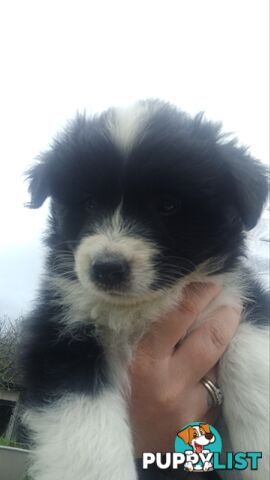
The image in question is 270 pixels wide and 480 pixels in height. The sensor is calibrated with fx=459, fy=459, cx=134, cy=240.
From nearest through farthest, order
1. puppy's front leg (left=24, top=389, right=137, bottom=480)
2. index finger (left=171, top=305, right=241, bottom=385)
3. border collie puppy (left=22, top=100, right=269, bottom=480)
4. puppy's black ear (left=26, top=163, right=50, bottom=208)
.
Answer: puppy's front leg (left=24, top=389, right=137, bottom=480)
border collie puppy (left=22, top=100, right=269, bottom=480)
index finger (left=171, top=305, right=241, bottom=385)
puppy's black ear (left=26, top=163, right=50, bottom=208)

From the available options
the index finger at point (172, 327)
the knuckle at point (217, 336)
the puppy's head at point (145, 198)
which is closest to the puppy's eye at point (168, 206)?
the puppy's head at point (145, 198)

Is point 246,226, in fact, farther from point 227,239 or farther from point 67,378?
point 67,378

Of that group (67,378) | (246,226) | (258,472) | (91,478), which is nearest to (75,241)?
A: (67,378)

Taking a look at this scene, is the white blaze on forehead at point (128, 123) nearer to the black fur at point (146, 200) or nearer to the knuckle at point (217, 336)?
the black fur at point (146, 200)

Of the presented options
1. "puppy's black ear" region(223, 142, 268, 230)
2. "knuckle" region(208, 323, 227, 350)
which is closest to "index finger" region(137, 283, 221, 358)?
"knuckle" region(208, 323, 227, 350)

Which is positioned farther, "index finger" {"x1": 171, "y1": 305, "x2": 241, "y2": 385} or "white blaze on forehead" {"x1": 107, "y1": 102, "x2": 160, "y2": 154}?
"index finger" {"x1": 171, "y1": 305, "x2": 241, "y2": 385}

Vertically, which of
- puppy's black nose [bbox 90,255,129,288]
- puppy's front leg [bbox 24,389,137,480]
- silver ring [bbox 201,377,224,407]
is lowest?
puppy's front leg [bbox 24,389,137,480]

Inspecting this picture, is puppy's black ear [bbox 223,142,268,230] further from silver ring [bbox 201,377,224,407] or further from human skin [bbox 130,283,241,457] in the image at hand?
silver ring [bbox 201,377,224,407]
